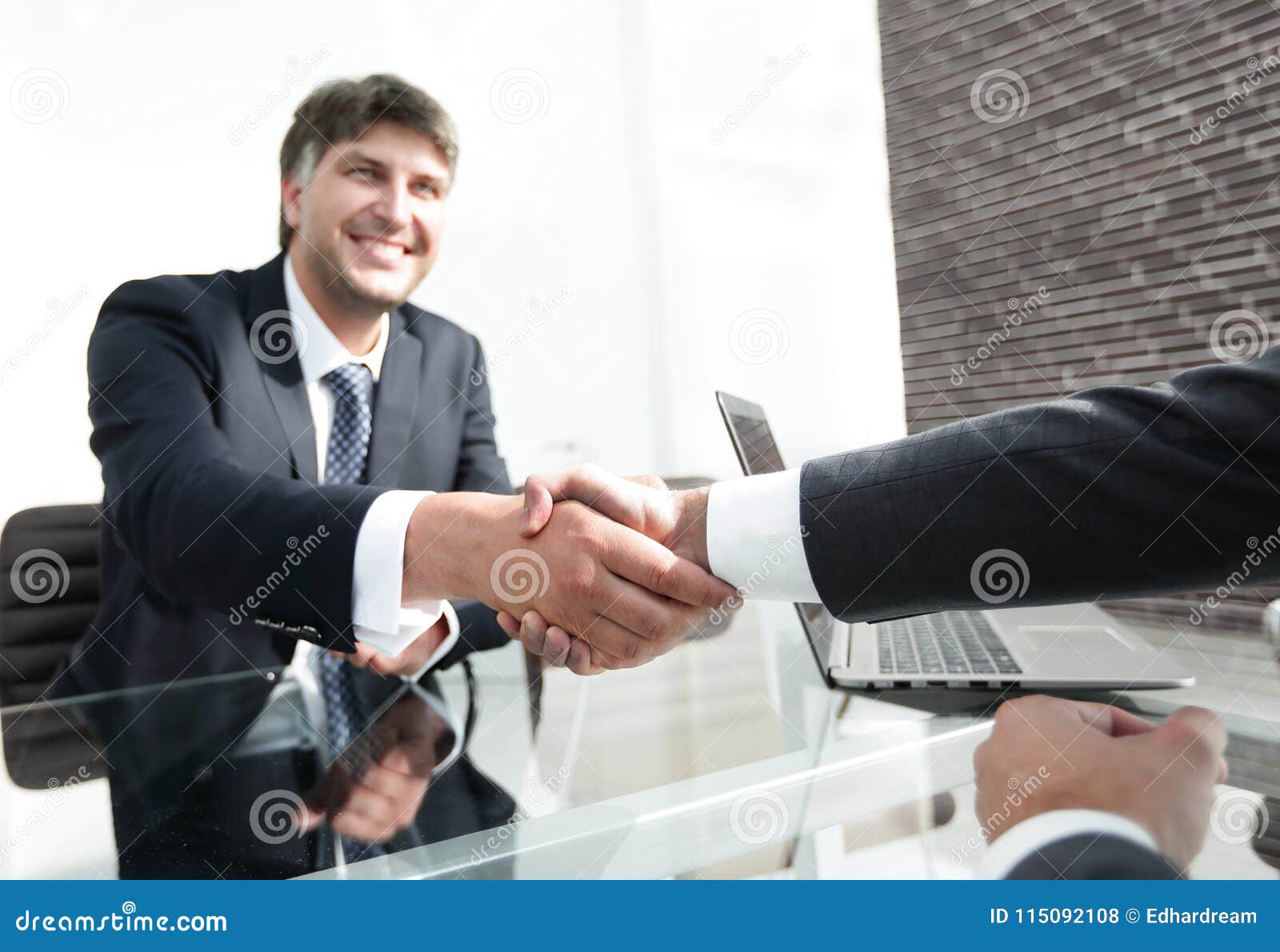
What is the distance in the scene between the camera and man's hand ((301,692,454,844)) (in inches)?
26.1

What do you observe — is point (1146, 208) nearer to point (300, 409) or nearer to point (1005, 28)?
point (1005, 28)

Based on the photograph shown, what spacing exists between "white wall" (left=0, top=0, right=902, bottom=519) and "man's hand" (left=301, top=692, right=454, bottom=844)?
2.13m

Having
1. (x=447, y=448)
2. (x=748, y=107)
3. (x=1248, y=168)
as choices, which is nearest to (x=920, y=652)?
(x=447, y=448)

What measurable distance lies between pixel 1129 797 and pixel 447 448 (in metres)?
1.55

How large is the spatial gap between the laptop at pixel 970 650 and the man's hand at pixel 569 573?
17 centimetres

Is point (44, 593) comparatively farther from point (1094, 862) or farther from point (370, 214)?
point (1094, 862)

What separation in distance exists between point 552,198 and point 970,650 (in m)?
3.11

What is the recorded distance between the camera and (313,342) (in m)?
1.70

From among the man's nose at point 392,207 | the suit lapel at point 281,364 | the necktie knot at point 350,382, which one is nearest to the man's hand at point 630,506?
the suit lapel at point 281,364

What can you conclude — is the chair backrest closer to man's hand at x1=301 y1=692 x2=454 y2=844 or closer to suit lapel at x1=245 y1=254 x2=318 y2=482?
suit lapel at x1=245 y1=254 x2=318 y2=482

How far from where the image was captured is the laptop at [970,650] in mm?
923

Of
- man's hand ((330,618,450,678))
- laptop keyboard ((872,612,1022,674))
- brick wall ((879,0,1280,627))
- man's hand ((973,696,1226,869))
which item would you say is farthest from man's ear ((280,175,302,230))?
man's hand ((973,696,1226,869))

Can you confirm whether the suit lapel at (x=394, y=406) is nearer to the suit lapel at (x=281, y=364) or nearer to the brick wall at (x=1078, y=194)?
the suit lapel at (x=281, y=364)
